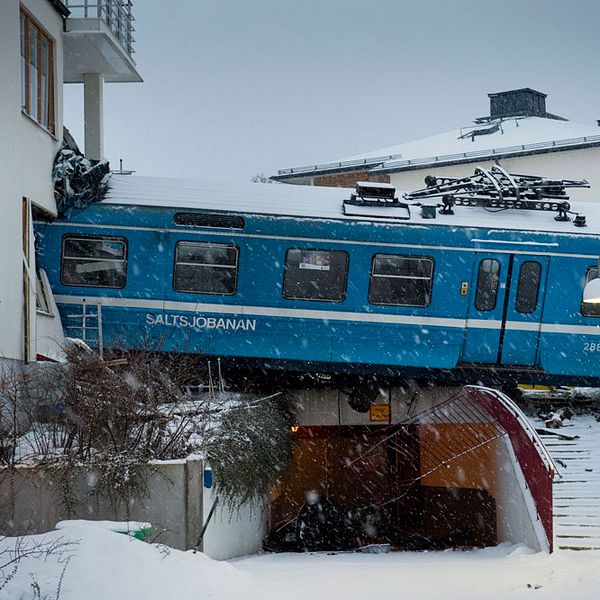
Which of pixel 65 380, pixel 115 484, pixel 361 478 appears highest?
pixel 65 380

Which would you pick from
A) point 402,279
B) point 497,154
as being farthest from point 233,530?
point 497,154

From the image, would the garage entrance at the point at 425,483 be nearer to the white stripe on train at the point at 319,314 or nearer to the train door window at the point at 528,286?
the white stripe on train at the point at 319,314

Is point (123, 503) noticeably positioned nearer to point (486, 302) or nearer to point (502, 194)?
point (486, 302)

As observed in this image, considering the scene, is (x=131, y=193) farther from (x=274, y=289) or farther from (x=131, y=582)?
(x=131, y=582)

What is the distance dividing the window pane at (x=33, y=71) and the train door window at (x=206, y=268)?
9.50 feet

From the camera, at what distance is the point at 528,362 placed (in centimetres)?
1652

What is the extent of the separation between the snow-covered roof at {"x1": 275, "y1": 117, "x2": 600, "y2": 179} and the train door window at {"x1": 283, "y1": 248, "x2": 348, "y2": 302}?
15512 millimetres

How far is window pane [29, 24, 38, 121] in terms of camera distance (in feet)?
49.3

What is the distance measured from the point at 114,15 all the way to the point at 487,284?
8483mm

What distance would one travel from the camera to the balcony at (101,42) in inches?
685

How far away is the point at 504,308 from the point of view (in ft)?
53.7

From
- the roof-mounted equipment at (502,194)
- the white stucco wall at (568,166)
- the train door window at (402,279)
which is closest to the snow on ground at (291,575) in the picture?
the train door window at (402,279)

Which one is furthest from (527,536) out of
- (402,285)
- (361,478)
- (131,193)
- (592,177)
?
(592,177)

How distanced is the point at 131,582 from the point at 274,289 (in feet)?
25.8
